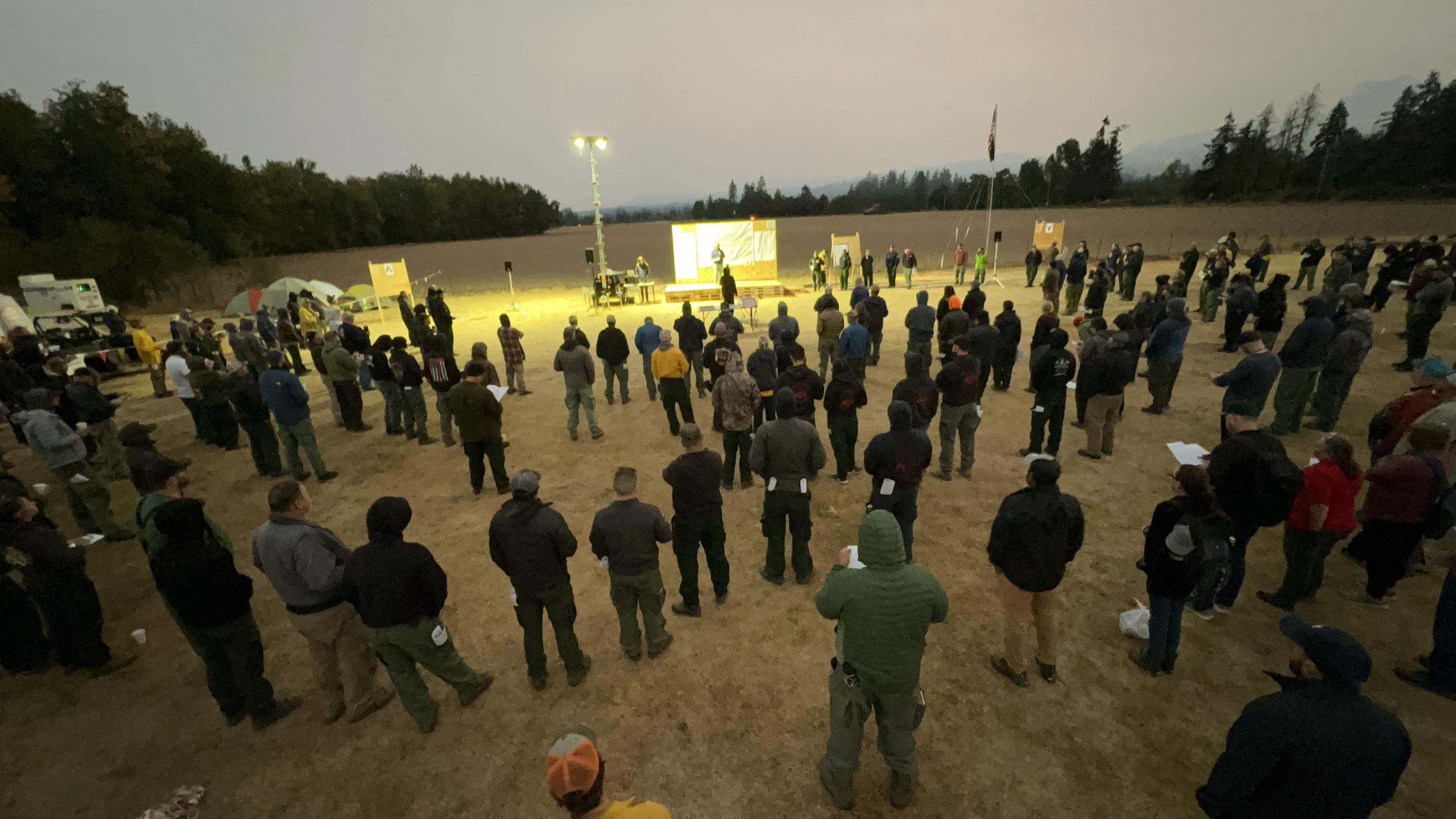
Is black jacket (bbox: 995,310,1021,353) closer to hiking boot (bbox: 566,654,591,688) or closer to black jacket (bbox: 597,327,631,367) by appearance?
black jacket (bbox: 597,327,631,367)

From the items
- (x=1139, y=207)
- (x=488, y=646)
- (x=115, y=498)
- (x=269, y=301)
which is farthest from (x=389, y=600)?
(x=1139, y=207)

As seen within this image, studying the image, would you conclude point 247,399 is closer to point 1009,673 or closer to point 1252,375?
point 1009,673

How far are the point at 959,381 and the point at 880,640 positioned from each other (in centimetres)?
466

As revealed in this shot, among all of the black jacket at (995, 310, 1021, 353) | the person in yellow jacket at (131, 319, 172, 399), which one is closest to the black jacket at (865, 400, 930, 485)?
the black jacket at (995, 310, 1021, 353)

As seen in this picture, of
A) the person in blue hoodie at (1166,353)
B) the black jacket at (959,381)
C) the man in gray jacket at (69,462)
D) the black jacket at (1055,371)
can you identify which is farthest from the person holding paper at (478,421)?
the person in blue hoodie at (1166,353)

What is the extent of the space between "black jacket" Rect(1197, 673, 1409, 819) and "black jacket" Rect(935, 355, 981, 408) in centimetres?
474

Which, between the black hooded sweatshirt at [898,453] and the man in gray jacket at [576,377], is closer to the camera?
the black hooded sweatshirt at [898,453]

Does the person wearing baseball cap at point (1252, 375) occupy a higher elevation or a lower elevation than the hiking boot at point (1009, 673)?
higher

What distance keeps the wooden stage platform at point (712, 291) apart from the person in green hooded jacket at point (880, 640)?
62.3 ft

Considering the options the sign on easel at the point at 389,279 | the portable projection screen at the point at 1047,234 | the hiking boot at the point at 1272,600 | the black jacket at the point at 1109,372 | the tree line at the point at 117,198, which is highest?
the tree line at the point at 117,198

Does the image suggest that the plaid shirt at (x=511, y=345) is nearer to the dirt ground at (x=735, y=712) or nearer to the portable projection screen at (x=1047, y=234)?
the dirt ground at (x=735, y=712)

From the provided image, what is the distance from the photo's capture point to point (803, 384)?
7.04 meters

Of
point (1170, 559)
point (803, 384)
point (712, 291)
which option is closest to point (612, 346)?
point (803, 384)

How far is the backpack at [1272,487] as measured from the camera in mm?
4371
